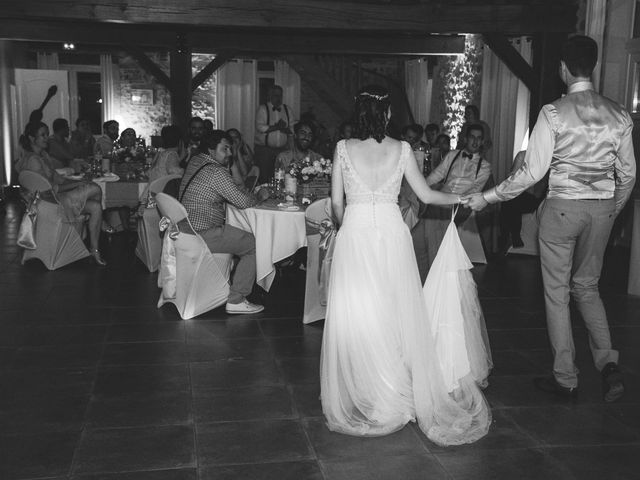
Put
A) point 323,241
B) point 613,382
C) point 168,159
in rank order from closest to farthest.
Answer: point 613,382 < point 323,241 < point 168,159

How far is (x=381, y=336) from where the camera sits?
3.30 m

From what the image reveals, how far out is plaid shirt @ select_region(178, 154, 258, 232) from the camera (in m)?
5.06

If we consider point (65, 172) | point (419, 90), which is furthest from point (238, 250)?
point (419, 90)

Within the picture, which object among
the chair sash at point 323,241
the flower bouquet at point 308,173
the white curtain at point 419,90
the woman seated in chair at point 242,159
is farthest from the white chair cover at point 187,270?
the white curtain at point 419,90

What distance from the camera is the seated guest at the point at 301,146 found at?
22.3ft

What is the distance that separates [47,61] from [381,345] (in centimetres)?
1335

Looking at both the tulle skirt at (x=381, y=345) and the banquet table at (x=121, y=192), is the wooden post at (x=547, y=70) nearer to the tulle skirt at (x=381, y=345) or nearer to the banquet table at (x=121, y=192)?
the banquet table at (x=121, y=192)

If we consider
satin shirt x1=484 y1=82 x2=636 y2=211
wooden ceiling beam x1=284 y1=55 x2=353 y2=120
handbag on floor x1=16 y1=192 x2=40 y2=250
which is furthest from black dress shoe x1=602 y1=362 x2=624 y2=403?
wooden ceiling beam x1=284 y1=55 x2=353 y2=120

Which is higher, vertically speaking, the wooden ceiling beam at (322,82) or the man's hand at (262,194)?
the wooden ceiling beam at (322,82)

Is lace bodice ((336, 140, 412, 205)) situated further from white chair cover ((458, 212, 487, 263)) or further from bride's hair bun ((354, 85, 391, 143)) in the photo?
white chair cover ((458, 212, 487, 263))

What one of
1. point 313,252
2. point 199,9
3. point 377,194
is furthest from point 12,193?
point 377,194

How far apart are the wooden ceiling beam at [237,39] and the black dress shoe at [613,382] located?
852cm

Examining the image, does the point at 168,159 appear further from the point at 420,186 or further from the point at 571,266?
the point at 571,266

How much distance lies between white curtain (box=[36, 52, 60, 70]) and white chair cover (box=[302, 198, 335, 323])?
11373mm
